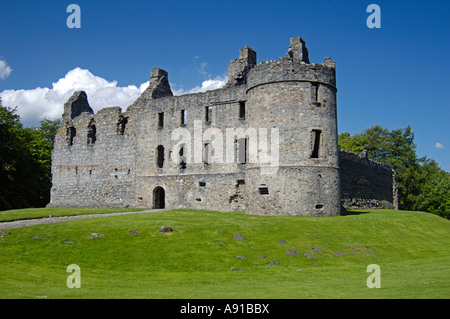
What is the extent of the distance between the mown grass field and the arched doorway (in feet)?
35.4

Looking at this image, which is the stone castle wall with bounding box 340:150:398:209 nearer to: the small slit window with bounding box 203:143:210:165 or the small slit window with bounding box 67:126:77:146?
the small slit window with bounding box 203:143:210:165

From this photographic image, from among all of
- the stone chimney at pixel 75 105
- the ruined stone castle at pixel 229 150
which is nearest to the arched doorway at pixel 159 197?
the ruined stone castle at pixel 229 150

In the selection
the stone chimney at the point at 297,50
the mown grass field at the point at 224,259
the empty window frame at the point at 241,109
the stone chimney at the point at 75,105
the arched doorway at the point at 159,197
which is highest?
the stone chimney at the point at 297,50

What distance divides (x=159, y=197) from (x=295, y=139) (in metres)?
13.6

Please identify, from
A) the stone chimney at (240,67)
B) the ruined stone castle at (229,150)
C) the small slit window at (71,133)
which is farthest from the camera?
the small slit window at (71,133)

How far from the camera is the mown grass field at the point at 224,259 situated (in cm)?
1127

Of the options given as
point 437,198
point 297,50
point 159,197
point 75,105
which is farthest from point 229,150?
point 437,198

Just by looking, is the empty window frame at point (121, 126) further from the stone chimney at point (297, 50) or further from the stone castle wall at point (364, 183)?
the stone castle wall at point (364, 183)

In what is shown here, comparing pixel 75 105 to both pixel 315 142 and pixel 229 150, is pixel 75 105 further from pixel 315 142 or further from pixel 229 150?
pixel 315 142

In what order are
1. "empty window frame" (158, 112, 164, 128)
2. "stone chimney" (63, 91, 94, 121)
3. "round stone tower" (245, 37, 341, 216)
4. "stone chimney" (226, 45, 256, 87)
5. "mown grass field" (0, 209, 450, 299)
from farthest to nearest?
"stone chimney" (63, 91, 94, 121), "empty window frame" (158, 112, 164, 128), "stone chimney" (226, 45, 256, 87), "round stone tower" (245, 37, 341, 216), "mown grass field" (0, 209, 450, 299)

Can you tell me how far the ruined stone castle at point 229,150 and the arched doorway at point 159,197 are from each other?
0.31 ft

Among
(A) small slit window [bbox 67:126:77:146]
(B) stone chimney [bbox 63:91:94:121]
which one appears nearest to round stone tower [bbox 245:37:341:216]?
(A) small slit window [bbox 67:126:77:146]

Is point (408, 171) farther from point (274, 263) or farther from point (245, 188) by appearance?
point (274, 263)

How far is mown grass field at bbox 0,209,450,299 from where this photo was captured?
11273 millimetres
